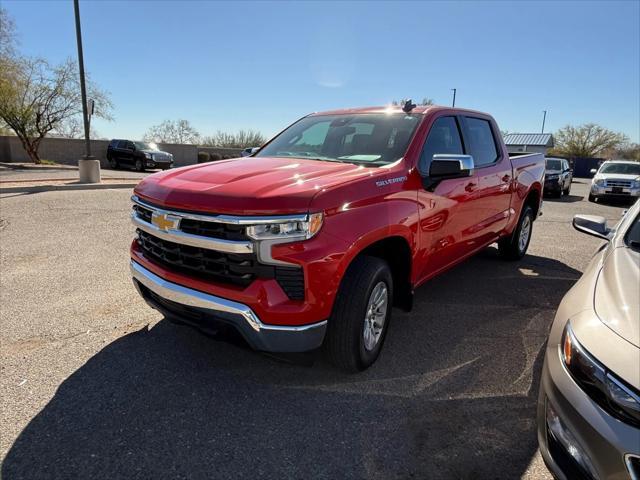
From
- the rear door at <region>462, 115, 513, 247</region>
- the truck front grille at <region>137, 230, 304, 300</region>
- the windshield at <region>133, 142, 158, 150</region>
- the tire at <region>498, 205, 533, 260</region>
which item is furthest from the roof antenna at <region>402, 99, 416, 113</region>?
the windshield at <region>133, 142, 158, 150</region>

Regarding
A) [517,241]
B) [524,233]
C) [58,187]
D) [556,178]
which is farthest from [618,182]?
[58,187]

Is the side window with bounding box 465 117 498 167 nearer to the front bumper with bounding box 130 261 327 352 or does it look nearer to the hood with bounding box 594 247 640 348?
the hood with bounding box 594 247 640 348

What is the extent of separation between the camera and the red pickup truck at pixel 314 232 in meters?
2.44

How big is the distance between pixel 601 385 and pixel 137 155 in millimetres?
23856

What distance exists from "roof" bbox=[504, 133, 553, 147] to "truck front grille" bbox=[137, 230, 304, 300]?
181 feet

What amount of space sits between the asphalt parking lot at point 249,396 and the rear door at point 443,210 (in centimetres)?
65

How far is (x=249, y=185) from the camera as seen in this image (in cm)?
262

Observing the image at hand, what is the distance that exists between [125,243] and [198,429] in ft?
15.3

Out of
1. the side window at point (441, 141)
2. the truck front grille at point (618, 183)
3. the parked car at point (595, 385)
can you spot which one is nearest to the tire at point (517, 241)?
the side window at point (441, 141)

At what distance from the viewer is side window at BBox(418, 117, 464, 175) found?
347cm

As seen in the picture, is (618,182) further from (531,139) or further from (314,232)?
(531,139)

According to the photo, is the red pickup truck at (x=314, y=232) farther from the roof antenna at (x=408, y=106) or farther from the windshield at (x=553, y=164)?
the windshield at (x=553, y=164)

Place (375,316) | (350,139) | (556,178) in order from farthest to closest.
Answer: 1. (556,178)
2. (350,139)
3. (375,316)

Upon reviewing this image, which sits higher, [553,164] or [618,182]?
[553,164]
